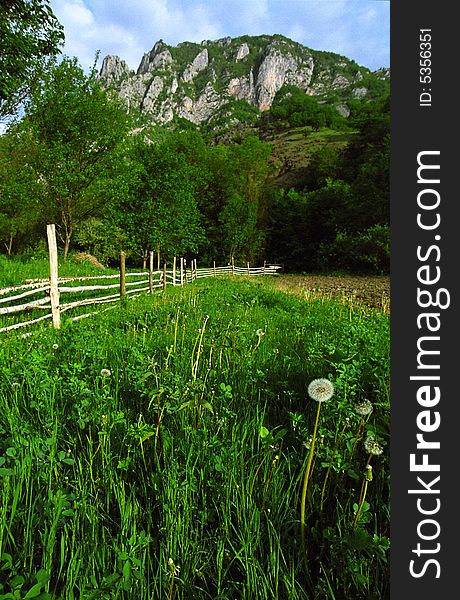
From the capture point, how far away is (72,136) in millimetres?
20578

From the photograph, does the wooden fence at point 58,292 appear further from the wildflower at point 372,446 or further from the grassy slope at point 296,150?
the grassy slope at point 296,150

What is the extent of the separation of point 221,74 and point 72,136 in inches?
7484

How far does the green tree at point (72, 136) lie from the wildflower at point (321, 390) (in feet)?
69.4

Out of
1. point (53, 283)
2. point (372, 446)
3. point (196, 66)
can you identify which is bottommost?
point (372, 446)

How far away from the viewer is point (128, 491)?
5.55ft

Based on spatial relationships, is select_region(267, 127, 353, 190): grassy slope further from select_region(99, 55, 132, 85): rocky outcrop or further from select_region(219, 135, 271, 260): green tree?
select_region(99, 55, 132, 85): rocky outcrop

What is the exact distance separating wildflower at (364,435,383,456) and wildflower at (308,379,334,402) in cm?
26

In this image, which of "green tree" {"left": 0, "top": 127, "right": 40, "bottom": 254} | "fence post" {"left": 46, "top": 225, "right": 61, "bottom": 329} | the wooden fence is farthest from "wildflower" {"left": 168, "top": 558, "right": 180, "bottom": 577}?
"green tree" {"left": 0, "top": 127, "right": 40, "bottom": 254}

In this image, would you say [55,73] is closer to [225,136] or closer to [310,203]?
[310,203]

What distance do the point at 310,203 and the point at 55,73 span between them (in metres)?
29.2

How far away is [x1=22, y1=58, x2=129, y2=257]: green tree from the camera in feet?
65.7

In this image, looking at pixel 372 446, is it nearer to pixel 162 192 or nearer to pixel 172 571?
pixel 172 571

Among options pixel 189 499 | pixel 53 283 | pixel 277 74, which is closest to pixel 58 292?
pixel 53 283

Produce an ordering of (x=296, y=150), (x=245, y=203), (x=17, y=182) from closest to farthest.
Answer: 1. (x=17, y=182)
2. (x=245, y=203)
3. (x=296, y=150)
